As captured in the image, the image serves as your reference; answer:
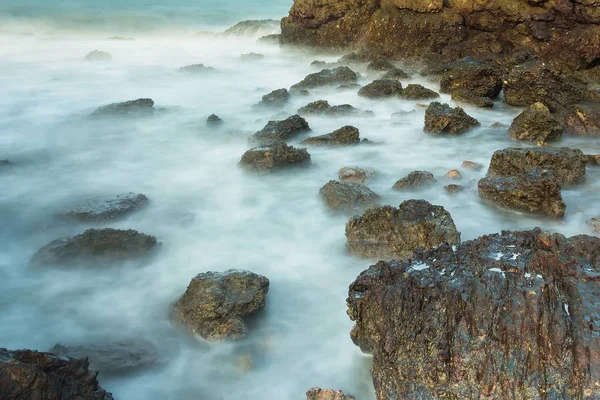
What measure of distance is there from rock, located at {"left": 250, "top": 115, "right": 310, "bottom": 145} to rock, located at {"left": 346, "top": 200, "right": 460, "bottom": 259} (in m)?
3.77

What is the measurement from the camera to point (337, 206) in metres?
6.45

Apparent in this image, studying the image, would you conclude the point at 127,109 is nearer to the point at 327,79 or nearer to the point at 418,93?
the point at 327,79

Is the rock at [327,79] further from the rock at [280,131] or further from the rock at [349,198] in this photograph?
the rock at [349,198]

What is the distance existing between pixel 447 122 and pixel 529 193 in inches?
131

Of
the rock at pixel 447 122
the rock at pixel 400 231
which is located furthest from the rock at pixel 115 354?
the rock at pixel 447 122

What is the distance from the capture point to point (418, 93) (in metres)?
11.4

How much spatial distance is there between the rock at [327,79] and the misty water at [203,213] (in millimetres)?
322

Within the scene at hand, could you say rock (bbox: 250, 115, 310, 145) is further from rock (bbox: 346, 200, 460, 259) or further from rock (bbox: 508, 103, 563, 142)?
rock (bbox: 346, 200, 460, 259)

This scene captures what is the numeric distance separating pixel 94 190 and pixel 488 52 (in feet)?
36.4

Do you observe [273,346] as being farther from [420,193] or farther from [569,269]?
[420,193]

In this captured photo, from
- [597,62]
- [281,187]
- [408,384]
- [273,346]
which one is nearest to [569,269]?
[408,384]

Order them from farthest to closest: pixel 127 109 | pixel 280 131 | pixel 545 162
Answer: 1. pixel 127 109
2. pixel 280 131
3. pixel 545 162

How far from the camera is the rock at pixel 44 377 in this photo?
2.69m

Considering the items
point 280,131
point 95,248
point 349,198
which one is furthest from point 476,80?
point 95,248
